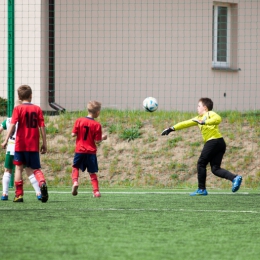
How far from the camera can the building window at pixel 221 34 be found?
810 inches

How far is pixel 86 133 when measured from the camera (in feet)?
35.7

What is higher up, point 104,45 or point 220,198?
point 104,45

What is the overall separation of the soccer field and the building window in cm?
1067

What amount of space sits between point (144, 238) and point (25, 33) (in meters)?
12.2

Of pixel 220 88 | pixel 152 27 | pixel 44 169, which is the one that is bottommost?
pixel 44 169

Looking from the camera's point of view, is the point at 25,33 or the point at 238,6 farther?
the point at 238,6

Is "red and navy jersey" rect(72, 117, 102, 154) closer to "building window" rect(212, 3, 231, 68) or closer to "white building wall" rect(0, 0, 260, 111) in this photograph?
"white building wall" rect(0, 0, 260, 111)

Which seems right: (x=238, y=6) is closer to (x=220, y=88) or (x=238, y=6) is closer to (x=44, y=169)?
(x=220, y=88)

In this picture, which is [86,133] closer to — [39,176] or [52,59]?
[39,176]

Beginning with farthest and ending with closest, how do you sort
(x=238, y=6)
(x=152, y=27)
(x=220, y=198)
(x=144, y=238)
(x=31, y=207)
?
(x=238, y=6) → (x=152, y=27) → (x=220, y=198) → (x=31, y=207) → (x=144, y=238)

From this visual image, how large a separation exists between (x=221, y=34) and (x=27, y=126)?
12.1m

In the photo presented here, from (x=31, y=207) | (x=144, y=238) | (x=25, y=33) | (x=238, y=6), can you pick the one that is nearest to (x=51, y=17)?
(x=25, y=33)

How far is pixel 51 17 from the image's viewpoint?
18.2 m

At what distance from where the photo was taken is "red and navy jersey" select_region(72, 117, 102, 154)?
35.7ft
